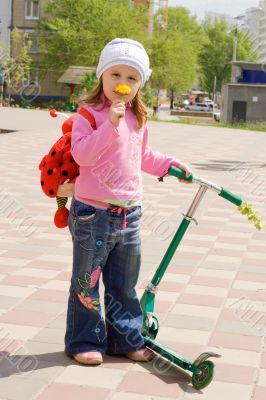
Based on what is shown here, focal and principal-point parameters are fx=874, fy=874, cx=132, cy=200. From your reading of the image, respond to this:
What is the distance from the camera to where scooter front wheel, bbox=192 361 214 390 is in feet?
12.8

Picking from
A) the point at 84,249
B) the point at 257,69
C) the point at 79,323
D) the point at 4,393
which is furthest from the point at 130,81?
the point at 257,69

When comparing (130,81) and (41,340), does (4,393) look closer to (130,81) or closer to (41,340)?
(41,340)

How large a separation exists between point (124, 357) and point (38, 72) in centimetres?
5292

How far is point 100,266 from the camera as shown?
4.08 meters

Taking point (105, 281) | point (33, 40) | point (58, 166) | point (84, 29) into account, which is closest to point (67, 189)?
point (58, 166)

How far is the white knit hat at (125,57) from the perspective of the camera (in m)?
3.85

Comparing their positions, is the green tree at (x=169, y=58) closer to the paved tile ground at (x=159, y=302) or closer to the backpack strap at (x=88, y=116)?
the paved tile ground at (x=159, y=302)

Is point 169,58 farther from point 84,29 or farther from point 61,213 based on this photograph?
point 61,213

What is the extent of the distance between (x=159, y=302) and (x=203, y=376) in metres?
1.60

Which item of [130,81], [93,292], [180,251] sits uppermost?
[130,81]

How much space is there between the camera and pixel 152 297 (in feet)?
14.3

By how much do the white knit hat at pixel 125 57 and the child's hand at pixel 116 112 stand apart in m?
0.21

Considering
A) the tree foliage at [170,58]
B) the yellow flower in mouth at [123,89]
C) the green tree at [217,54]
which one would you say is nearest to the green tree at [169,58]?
the tree foliage at [170,58]

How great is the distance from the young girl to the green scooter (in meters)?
0.07
